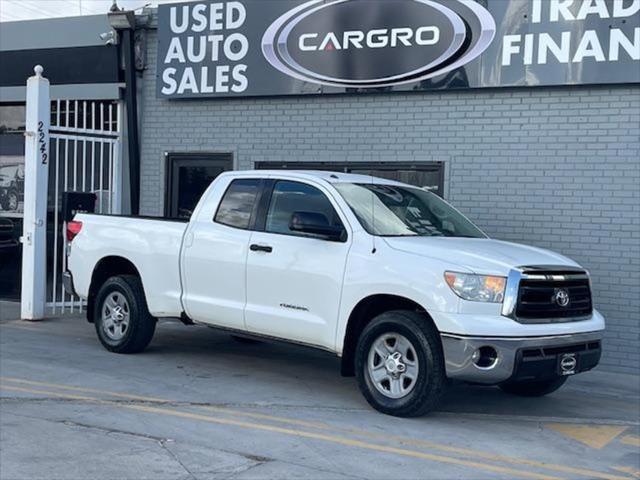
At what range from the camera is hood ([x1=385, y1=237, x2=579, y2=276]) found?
22.5 feet

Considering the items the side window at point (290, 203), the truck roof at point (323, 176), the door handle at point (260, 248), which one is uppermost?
the truck roof at point (323, 176)

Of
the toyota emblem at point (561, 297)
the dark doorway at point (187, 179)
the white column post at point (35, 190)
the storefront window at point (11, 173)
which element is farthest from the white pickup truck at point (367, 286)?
the storefront window at point (11, 173)

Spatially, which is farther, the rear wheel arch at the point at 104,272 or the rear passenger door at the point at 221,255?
the rear wheel arch at the point at 104,272

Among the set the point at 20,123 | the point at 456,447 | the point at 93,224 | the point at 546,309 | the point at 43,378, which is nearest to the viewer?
the point at 456,447

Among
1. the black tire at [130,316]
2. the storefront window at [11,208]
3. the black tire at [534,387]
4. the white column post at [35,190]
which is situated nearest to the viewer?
the black tire at [534,387]

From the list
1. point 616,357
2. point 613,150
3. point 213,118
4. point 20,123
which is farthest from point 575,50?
point 20,123

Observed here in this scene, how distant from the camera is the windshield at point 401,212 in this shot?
302 inches

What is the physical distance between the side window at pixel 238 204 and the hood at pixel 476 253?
1.69 m

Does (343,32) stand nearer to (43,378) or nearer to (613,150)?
(613,150)

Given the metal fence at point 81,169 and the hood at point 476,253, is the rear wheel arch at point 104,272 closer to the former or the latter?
the metal fence at point 81,169

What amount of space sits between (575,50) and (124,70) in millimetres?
7031

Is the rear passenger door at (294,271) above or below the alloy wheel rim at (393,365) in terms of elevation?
above

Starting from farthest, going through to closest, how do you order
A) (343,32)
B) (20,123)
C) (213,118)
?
(20,123) < (213,118) < (343,32)

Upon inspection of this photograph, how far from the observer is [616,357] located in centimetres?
989
